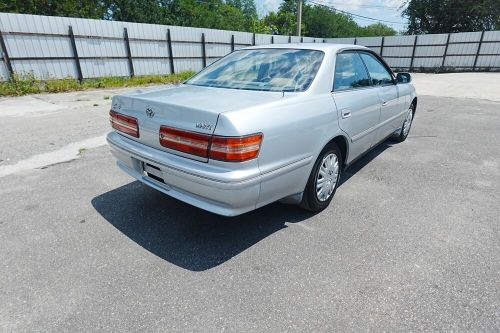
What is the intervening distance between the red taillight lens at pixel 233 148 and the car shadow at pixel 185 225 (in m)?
0.85

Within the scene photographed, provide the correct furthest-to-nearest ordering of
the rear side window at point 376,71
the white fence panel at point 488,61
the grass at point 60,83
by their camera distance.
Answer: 1. the white fence panel at point 488,61
2. the grass at point 60,83
3. the rear side window at point 376,71

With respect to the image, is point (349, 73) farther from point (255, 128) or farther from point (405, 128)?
point (405, 128)

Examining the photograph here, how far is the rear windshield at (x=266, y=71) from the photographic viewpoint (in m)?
2.79

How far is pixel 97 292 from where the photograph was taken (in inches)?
81.0

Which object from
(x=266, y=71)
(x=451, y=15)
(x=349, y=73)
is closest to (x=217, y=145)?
(x=266, y=71)

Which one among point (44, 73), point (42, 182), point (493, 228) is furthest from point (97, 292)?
point (44, 73)

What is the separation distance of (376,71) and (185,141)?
2.90 metres

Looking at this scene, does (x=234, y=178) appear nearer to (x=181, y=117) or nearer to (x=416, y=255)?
(x=181, y=117)

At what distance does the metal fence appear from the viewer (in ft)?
34.3

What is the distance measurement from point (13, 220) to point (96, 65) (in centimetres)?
1126

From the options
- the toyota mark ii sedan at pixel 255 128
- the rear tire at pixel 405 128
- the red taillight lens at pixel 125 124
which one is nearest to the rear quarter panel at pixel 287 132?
the toyota mark ii sedan at pixel 255 128

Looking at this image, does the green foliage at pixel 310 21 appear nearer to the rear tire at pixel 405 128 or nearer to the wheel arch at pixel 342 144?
the rear tire at pixel 405 128

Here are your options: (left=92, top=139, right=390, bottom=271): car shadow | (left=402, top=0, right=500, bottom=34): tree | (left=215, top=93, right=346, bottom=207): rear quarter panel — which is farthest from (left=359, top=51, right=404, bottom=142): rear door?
(left=402, top=0, right=500, bottom=34): tree

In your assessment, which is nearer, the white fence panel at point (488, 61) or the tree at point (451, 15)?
the white fence panel at point (488, 61)
